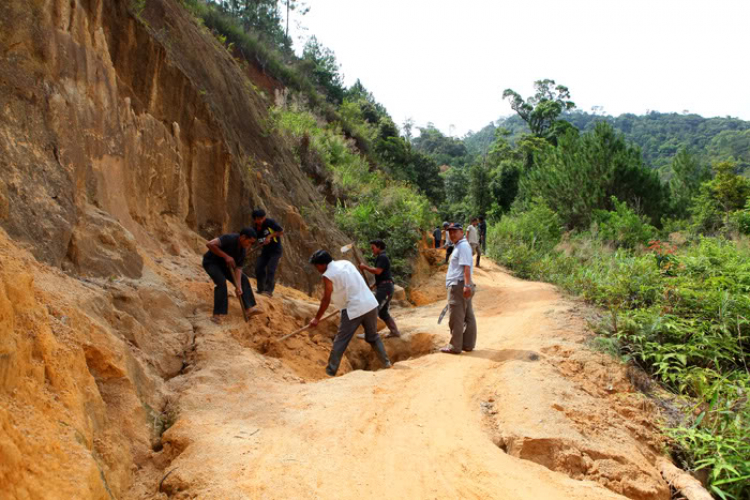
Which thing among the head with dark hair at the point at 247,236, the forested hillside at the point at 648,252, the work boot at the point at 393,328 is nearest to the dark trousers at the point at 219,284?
the head with dark hair at the point at 247,236

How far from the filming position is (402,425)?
3.88 m

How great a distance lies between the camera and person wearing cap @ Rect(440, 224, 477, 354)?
6090 millimetres

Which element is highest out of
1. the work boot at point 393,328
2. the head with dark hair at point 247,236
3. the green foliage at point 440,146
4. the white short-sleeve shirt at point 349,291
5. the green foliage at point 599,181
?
the green foliage at point 440,146

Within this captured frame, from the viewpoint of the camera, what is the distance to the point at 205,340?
4.97 m

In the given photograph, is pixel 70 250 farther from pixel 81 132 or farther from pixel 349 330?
pixel 349 330

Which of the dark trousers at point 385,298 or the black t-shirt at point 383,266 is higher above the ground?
the black t-shirt at point 383,266

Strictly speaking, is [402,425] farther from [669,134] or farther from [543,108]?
[669,134]

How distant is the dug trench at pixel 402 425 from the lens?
9.82 feet

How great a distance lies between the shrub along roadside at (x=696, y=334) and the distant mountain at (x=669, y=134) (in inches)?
2173

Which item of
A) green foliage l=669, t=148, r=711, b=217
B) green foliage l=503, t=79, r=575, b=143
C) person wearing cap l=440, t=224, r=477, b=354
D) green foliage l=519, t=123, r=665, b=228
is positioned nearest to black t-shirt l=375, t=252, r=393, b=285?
person wearing cap l=440, t=224, r=477, b=354

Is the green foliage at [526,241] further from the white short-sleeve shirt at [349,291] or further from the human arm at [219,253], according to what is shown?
the human arm at [219,253]

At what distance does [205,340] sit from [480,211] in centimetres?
2740

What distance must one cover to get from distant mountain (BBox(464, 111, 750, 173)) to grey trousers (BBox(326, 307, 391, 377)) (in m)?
59.1

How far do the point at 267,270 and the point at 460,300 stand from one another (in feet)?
9.32
